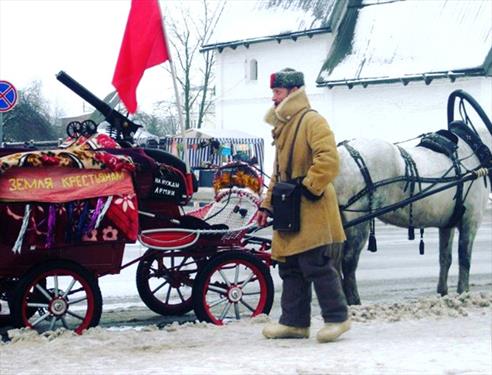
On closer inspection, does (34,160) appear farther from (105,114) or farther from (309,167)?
(309,167)

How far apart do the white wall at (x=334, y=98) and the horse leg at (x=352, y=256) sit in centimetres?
2764

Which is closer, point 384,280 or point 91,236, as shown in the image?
point 91,236

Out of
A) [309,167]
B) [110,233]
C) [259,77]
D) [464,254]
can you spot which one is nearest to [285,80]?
[309,167]

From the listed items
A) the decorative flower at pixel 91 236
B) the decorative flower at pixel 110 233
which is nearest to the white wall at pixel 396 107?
the decorative flower at pixel 110 233

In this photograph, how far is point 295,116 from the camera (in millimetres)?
7113

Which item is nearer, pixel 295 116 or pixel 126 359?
pixel 126 359

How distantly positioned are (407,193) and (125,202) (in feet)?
10.1

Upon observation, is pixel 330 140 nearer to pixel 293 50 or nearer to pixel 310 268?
pixel 310 268

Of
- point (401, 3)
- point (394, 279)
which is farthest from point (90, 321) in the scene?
point (401, 3)

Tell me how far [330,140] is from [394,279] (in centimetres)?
570

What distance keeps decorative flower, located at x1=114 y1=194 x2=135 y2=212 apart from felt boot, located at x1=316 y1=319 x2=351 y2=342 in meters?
1.98

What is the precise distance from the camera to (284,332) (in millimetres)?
7215

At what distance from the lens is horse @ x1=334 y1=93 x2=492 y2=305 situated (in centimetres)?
916

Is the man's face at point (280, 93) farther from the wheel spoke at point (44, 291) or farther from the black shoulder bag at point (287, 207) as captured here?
the wheel spoke at point (44, 291)
